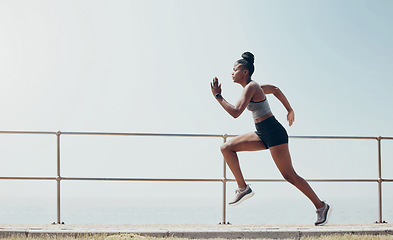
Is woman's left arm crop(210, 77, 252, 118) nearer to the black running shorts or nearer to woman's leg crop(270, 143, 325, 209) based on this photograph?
the black running shorts

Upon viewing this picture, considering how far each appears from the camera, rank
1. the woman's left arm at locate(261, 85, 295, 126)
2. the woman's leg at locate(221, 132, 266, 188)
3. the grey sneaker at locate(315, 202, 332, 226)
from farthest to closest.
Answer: the woman's left arm at locate(261, 85, 295, 126) → the grey sneaker at locate(315, 202, 332, 226) → the woman's leg at locate(221, 132, 266, 188)

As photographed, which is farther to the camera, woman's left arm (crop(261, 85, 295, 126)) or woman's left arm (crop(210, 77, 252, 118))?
woman's left arm (crop(261, 85, 295, 126))

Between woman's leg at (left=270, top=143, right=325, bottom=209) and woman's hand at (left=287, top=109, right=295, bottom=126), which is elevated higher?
woman's hand at (left=287, top=109, right=295, bottom=126)

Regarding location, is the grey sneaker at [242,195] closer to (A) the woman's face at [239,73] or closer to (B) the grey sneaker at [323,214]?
(B) the grey sneaker at [323,214]

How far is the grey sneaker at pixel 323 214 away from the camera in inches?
225

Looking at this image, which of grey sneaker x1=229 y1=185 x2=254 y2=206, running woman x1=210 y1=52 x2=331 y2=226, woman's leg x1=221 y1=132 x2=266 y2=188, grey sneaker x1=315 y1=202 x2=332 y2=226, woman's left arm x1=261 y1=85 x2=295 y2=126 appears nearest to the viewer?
running woman x1=210 y1=52 x2=331 y2=226

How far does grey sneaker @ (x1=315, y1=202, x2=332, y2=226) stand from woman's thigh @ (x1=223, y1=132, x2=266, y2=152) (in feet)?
3.36

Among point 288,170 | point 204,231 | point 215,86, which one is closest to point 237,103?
point 215,86

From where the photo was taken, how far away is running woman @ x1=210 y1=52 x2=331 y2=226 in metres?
5.36

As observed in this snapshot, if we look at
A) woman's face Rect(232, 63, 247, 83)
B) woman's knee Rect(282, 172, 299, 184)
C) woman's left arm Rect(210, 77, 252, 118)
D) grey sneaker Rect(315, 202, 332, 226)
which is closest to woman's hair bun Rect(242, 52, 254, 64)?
woman's face Rect(232, 63, 247, 83)

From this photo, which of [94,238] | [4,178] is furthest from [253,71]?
[4,178]

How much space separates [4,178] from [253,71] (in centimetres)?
349

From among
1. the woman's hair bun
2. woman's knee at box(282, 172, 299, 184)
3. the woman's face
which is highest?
the woman's hair bun

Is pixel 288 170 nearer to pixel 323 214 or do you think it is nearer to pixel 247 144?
pixel 247 144
